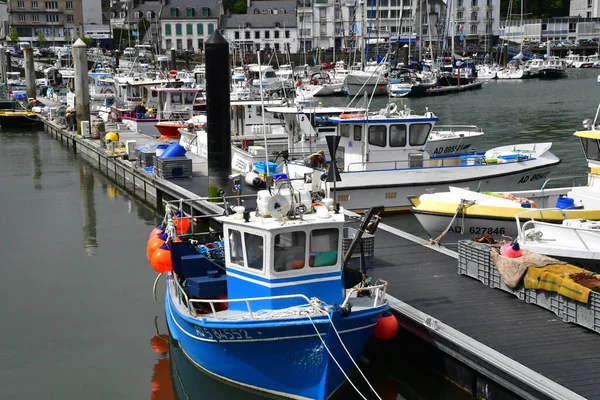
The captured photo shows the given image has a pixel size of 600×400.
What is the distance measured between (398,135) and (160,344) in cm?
981

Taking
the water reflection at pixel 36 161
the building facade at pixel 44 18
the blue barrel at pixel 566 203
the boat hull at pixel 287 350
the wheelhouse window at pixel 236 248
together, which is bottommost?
the water reflection at pixel 36 161

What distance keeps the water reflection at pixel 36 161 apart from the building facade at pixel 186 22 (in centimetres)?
5596

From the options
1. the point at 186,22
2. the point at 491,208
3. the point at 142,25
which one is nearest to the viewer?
the point at 491,208

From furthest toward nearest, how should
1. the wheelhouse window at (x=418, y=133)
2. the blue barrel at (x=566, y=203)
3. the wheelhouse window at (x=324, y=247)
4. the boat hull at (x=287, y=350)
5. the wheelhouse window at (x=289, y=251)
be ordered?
the wheelhouse window at (x=418, y=133) → the blue barrel at (x=566, y=203) → the wheelhouse window at (x=324, y=247) → the wheelhouse window at (x=289, y=251) → the boat hull at (x=287, y=350)

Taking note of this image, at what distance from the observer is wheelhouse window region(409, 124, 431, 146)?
21391 mm

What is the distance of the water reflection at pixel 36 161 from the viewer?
29.5 meters

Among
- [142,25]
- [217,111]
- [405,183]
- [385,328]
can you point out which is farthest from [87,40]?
[385,328]

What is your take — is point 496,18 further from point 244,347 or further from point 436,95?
point 244,347

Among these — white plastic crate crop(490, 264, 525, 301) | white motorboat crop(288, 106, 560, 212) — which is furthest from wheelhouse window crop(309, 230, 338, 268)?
white motorboat crop(288, 106, 560, 212)

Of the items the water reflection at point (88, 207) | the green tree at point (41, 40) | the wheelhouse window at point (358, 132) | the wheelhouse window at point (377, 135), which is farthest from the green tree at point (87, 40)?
the wheelhouse window at point (377, 135)

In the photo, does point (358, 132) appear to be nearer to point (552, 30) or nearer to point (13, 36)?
point (13, 36)

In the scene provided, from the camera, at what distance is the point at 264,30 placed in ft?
319

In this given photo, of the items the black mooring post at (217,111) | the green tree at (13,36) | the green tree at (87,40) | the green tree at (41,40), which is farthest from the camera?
the green tree at (13,36)

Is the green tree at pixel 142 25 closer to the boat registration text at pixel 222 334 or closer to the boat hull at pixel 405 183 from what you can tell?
the boat hull at pixel 405 183
